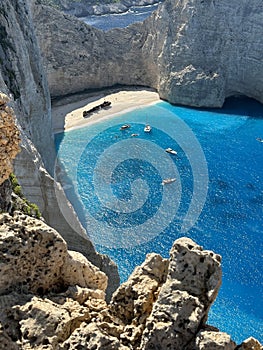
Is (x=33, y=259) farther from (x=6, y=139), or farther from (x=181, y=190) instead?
(x=181, y=190)

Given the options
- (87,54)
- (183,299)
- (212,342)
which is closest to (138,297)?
(183,299)

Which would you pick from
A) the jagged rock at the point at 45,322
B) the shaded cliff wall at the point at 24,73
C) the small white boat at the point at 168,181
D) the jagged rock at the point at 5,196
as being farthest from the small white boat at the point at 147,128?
the jagged rock at the point at 45,322

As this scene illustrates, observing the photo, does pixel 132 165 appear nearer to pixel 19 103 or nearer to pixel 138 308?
pixel 19 103

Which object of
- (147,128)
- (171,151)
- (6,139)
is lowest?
(171,151)

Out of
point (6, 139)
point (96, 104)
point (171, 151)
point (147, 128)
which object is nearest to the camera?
point (6, 139)

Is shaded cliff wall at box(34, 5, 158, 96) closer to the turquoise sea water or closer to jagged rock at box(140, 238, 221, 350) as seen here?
the turquoise sea water

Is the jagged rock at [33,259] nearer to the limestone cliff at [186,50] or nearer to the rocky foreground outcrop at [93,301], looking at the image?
the rocky foreground outcrop at [93,301]

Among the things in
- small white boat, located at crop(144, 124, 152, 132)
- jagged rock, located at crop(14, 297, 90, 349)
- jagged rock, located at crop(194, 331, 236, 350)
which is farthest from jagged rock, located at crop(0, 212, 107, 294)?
small white boat, located at crop(144, 124, 152, 132)
